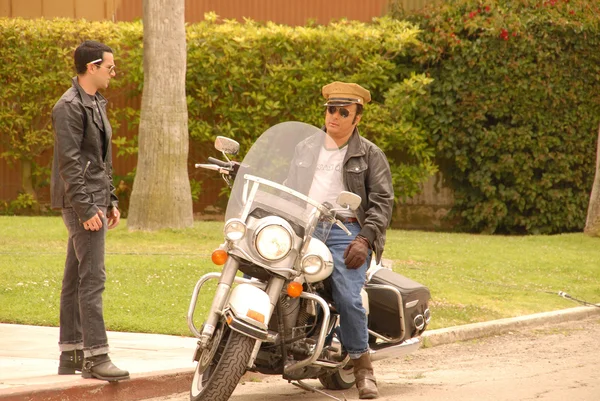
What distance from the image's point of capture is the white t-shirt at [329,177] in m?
6.70

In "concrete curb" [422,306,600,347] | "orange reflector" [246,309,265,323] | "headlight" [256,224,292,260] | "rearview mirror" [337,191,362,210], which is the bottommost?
"concrete curb" [422,306,600,347]

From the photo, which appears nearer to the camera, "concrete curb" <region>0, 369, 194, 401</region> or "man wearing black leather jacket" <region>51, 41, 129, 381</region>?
"concrete curb" <region>0, 369, 194, 401</region>

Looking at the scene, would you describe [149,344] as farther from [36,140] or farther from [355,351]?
[36,140]

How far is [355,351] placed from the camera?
6684 millimetres

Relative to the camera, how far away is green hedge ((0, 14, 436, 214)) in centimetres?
1820

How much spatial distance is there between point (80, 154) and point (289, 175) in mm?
1274

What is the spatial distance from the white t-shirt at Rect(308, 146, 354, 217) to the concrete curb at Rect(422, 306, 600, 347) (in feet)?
8.55

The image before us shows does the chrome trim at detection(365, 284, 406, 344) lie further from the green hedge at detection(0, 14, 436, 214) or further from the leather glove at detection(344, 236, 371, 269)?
the green hedge at detection(0, 14, 436, 214)

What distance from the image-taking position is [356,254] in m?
6.45

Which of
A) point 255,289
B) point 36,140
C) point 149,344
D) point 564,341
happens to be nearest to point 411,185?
point 36,140

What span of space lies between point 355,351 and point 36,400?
198 cm

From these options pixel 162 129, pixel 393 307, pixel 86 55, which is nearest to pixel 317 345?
pixel 393 307

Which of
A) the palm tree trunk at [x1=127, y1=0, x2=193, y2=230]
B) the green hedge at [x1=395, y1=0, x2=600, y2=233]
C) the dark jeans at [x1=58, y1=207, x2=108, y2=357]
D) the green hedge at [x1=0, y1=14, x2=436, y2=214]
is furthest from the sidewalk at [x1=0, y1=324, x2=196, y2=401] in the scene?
the green hedge at [x1=395, y1=0, x2=600, y2=233]

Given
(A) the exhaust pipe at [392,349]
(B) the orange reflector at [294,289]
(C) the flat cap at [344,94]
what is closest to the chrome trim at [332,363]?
(A) the exhaust pipe at [392,349]
